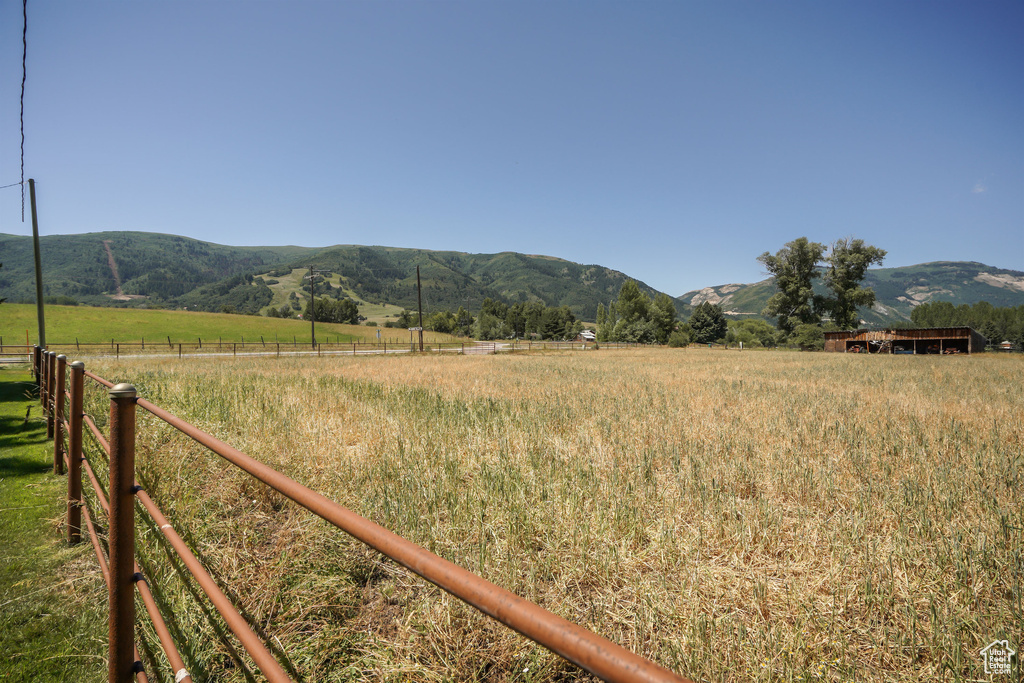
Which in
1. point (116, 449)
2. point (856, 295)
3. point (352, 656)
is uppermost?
point (856, 295)

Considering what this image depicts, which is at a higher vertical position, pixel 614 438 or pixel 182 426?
pixel 182 426

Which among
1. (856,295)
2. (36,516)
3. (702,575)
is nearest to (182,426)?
(702,575)

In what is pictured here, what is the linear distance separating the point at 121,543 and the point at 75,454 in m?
3.21

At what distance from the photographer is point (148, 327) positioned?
7288 centimetres

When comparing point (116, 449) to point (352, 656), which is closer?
point (116, 449)

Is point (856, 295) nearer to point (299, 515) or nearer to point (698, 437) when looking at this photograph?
point (698, 437)

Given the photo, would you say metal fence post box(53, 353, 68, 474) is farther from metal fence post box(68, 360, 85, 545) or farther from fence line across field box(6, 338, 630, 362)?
fence line across field box(6, 338, 630, 362)

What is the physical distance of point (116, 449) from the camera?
6.12ft

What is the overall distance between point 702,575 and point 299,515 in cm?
379

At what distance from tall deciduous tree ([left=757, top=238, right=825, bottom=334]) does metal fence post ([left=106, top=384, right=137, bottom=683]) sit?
7556 centimetres

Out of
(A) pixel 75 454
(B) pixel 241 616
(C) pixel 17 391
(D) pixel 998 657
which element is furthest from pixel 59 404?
(C) pixel 17 391

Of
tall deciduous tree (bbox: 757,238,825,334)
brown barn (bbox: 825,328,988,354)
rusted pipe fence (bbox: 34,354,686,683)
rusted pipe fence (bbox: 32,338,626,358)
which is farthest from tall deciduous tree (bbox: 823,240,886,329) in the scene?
rusted pipe fence (bbox: 34,354,686,683)

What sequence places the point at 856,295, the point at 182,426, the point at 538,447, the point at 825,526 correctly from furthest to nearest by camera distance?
the point at 856,295, the point at 538,447, the point at 825,526, the point at 182,426

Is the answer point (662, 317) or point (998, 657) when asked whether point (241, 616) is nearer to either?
point (998, 657)
